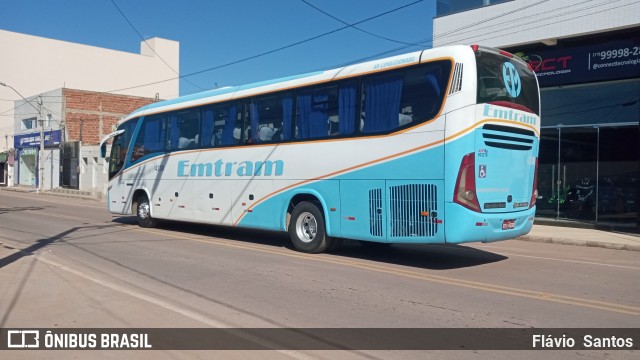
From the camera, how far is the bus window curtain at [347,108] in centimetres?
999

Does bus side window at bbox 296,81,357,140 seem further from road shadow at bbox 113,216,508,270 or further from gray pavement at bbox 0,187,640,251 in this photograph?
gray pavement at bbox 0,187,640,251

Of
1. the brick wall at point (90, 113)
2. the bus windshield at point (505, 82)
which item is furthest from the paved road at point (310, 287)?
the brick wall at point (90, 113)

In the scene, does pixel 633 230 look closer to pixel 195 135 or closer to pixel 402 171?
pixel 402 171

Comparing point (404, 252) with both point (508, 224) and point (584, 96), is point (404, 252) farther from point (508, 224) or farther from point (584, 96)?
point (584, 96)

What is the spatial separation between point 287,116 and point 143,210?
274 inches

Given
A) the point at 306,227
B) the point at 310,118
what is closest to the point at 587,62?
the point at 310,118

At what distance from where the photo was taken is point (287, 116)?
11.2m

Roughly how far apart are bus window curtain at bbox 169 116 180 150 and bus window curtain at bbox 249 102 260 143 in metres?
3.22

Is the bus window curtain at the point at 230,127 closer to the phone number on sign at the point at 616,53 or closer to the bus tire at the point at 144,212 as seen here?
the bus tire at the point at 144,212

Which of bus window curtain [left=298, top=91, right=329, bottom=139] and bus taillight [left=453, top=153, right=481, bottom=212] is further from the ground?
bus window curtain [left=298, top=91, right=329, bottom=139]

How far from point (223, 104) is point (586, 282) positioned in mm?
8643

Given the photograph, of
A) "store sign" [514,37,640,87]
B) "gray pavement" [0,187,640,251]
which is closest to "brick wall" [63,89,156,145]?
"store sign" [514,37,640,87]

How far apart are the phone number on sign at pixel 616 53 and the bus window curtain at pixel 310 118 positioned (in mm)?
11086

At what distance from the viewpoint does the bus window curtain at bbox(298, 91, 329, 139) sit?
1054cm
